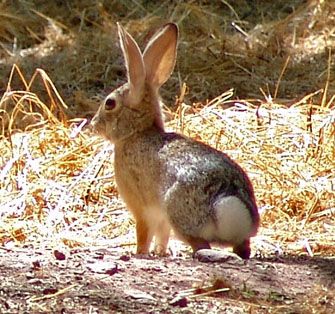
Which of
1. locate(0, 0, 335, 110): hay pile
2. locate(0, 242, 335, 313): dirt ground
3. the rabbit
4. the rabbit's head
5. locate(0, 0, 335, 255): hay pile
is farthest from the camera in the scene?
locate(0, 0, 335, 110): hay pile

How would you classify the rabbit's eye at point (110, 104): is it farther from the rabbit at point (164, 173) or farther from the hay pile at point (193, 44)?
the hay pile at point (193, 44)

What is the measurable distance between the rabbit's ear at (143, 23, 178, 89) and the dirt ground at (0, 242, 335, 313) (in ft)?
3.95

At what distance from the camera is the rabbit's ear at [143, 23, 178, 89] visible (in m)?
5.98

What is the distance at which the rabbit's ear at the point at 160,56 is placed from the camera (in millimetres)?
5977

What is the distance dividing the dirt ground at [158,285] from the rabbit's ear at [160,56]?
1.20 meters

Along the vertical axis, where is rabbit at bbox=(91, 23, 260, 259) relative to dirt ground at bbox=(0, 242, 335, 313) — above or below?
above

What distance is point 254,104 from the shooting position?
8.16 metres

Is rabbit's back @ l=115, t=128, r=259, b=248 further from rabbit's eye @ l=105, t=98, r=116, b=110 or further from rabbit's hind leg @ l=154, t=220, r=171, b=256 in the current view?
rabbit's eye @ l=105, t=98, r=116, b=110

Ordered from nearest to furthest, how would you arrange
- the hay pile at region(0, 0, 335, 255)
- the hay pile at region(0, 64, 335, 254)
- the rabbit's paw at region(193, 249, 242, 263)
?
the rabbit's paw at region(193, 249, 242, 263) < the hay pile at region(0, 64, 335, 254) < the hay pile at region(0, 0, 335, 255)

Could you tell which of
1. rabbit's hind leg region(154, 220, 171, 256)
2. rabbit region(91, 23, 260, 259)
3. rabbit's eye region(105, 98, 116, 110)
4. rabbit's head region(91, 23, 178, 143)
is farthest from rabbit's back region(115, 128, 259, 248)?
rabbit's eye region(105, 98, 116, 110)

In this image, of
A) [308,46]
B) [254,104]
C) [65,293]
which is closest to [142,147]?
[65,293]

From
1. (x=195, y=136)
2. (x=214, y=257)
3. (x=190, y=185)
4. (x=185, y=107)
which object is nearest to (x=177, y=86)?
(x=185, y=107)

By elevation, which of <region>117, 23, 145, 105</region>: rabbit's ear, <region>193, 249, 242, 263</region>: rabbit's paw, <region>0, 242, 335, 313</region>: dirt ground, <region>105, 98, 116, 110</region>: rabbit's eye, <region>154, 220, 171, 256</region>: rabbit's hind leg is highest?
<region>117, 23, 145, 105</region>: rabbit's ear

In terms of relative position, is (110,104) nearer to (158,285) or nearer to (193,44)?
(158,285)
